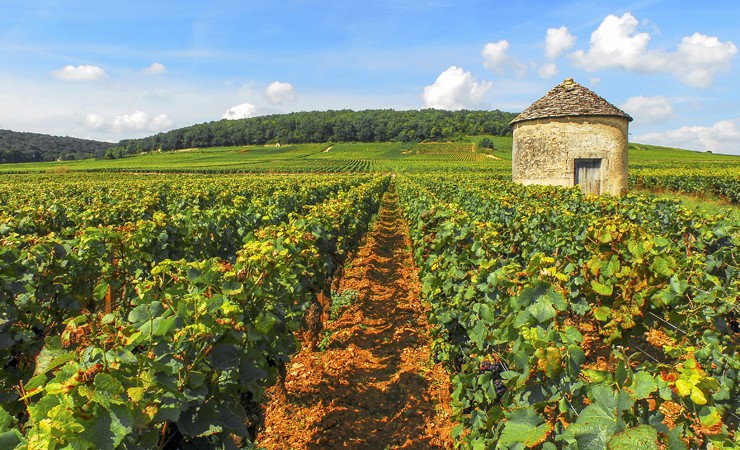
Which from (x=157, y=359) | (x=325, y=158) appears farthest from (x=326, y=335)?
(x=325, y=158)

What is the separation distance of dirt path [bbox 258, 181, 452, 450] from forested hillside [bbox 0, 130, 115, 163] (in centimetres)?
12504

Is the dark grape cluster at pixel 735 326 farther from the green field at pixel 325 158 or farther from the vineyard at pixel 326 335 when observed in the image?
the green field at pixel 325 158

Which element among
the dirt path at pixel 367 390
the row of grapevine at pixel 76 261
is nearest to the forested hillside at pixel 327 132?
the dirt path at pixel 367 390

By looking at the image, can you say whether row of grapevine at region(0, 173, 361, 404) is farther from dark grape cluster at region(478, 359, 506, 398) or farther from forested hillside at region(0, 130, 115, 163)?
forested hillside at region(0, 130, 115, 163)

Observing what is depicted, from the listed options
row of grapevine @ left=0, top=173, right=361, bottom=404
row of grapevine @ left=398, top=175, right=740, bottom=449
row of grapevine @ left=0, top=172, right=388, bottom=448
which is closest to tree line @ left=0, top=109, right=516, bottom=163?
row of grapevine @ left=398, top=175, right=740, bottom=449

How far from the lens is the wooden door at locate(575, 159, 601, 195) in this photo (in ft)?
58.2

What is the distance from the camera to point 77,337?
6.68ft

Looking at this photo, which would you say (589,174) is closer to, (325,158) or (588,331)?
(588,331)

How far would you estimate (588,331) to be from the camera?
6.67 meters

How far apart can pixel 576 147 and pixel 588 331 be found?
43.0 ft

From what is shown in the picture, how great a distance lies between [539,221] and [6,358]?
684 cm

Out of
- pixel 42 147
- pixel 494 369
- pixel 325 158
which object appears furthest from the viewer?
pixel 42 147

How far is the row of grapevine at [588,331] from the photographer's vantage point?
1860 millimetres

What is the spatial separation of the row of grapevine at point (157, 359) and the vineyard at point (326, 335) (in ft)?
0.04
